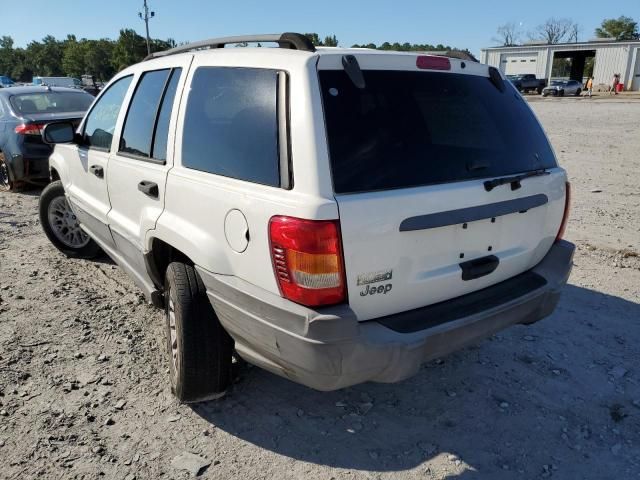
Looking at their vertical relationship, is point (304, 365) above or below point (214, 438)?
above

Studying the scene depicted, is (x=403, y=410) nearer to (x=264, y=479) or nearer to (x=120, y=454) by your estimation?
(x=264, y=479)

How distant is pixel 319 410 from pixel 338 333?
107 centimetres

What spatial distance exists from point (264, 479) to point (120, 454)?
0.78m

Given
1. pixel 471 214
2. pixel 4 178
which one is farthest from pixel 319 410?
pixel 4 178

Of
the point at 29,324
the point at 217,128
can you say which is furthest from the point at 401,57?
the point at 29,324

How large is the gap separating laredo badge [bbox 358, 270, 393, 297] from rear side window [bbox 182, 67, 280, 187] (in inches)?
Answer: 22.1

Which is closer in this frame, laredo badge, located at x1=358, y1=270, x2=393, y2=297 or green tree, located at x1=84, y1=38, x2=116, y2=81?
laredo badge, located at x1=358, y1=270, x2=393, y2=297

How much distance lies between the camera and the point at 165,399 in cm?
314

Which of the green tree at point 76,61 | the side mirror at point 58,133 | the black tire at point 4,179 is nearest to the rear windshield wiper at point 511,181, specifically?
the side mirror at point 58,133

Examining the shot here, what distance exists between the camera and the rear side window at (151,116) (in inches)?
123

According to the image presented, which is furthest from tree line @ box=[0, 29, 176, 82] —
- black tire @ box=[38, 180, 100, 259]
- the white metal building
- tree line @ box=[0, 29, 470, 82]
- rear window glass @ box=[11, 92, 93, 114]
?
black tire @ box=[38, 180, 100, 259]

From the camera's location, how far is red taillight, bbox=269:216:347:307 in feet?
7.01

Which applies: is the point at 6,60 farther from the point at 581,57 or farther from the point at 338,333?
the point at 338,333

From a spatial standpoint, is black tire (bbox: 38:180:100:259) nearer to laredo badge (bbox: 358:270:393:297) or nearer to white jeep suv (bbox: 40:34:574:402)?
white jeep suv (bbox: 40:34:574:402)
